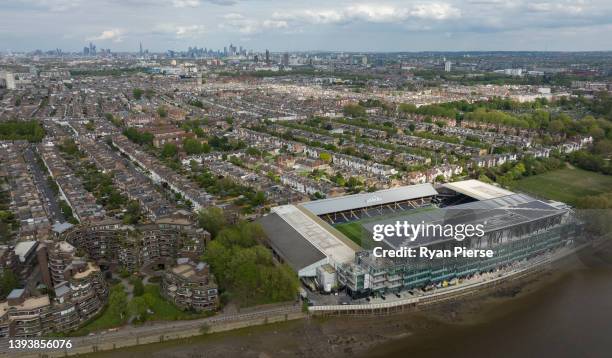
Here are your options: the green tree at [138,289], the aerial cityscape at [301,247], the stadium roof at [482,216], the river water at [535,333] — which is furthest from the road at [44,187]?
the river water at [535,333]

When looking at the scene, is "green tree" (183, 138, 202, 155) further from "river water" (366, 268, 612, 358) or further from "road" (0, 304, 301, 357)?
"river water" (366, 268, 612, 358)

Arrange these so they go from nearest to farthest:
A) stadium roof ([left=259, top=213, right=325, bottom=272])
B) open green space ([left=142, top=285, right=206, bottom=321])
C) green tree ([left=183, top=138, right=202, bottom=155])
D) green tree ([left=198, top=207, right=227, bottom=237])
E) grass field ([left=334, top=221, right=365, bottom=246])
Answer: open green space ([left=142, top=285, right=206, bottom=321]), stadium roof ([left=259, top=213, right=325, bottom=272]), green tree ([left=198, top=207, right=227, bottom=237]), grass field ([left=334, top=221, right=365, bottom=246]), green tree ([left=183, top=138, right=202, bottom=155])

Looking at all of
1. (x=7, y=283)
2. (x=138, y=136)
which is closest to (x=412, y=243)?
(x=7, y=283)

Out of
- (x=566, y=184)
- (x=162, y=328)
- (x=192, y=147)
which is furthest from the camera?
(x=192, y=147)

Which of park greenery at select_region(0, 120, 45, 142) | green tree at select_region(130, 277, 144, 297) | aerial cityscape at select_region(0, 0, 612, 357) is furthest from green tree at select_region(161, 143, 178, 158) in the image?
green tree at select_region(130, 277, 144, 297)

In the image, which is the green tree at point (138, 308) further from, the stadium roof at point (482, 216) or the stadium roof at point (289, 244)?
the stadium roof at point (482, 216)

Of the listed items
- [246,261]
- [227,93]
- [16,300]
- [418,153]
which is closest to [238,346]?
[246,261]

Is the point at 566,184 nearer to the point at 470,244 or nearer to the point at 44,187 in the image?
the point at 470,244
